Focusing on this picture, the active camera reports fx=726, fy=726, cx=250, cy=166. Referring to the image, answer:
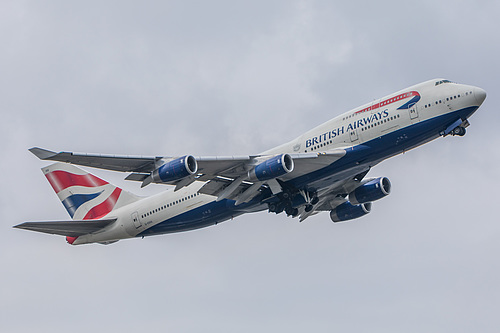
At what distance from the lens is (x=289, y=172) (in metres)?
40.2

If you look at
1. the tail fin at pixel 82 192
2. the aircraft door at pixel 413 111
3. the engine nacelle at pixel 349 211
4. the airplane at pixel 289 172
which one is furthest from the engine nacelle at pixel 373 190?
the tail fin at pixel 82 192

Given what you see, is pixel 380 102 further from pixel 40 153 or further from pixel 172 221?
pixel 40 153

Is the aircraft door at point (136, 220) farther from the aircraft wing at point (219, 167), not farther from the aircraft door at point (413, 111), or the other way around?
the aircraft door at point (413, 111)

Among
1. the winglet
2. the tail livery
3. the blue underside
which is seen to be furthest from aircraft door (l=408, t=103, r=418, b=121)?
the tail livery

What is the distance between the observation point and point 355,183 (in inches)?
1929

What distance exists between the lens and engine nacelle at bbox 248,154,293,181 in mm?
40094

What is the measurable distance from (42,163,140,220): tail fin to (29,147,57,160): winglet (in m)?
16.0

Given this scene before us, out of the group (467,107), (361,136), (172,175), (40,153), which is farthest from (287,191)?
(40,153)

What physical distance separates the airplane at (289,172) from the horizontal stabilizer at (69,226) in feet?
0.23

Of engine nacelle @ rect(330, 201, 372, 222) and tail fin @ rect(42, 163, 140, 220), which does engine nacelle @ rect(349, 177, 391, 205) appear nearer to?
engine nacelle @ rect(330, 201, 372, 222)

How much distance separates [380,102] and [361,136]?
233 centimetres

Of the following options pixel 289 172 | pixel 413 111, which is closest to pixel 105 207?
pixel 289 172

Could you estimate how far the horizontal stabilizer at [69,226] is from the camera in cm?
4553

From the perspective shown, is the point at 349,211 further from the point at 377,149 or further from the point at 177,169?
the point at 177,169
